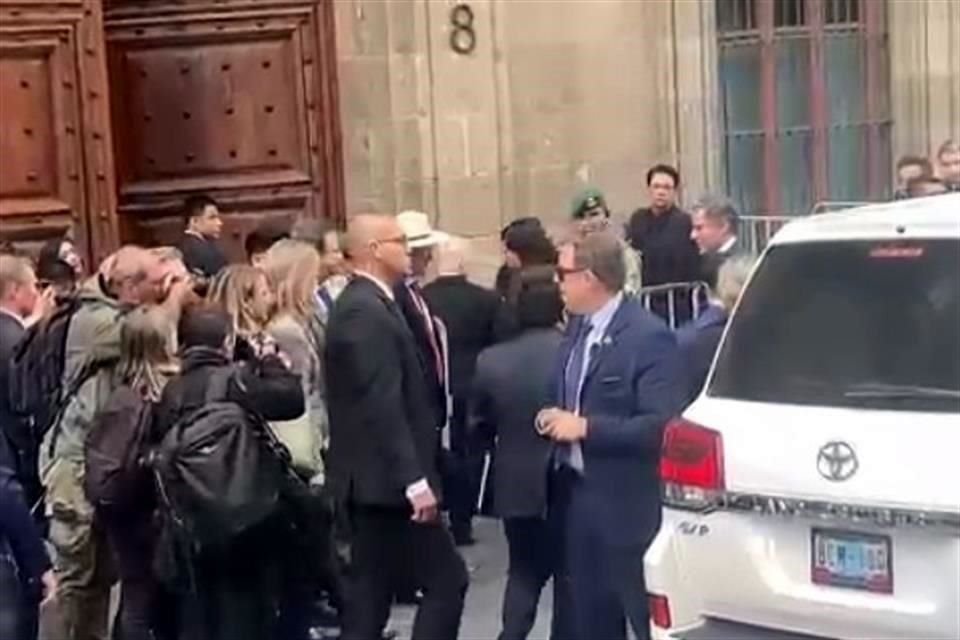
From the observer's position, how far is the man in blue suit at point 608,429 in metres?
7.92

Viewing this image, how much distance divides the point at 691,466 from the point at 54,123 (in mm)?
7409

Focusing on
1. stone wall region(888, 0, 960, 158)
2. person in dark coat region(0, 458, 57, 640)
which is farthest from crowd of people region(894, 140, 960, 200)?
person in dark coat region(0, 458, 57, 640)

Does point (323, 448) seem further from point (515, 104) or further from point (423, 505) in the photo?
point (515, 104)

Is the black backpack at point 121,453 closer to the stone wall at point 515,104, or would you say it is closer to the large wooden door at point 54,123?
the large wooden door at point 54,123

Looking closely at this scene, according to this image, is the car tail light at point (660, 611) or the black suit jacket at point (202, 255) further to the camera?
the black suit jacket at point (202, 255)

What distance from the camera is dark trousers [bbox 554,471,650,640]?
26.5ft

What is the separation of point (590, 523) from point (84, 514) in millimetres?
2118

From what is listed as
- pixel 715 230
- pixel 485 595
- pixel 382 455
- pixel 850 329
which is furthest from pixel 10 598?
pixel 715 230

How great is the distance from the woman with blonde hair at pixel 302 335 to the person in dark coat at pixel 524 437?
661mm

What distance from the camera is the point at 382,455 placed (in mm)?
8188

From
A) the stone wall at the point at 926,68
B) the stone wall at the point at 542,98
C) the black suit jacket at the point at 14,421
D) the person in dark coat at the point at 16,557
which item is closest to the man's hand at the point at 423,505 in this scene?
the person in dark coat at the point at 16,557

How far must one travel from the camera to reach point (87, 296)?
368 inches

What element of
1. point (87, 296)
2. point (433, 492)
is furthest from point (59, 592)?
point (433, 492)

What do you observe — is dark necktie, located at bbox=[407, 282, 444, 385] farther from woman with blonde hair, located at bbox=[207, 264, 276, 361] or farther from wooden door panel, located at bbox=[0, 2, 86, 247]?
wooden door panel, located at bbox=[0, 2, 86, 247]
